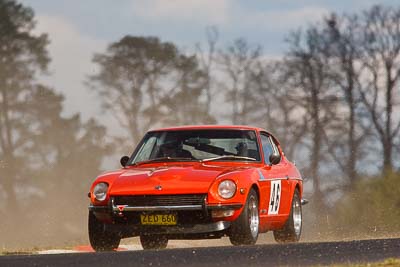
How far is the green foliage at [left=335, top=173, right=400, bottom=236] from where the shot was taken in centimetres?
3812

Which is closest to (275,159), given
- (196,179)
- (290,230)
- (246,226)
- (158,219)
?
(290,230)

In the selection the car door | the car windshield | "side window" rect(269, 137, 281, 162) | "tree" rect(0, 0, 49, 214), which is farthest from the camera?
"tree" rect(0, 0, 49, 214)

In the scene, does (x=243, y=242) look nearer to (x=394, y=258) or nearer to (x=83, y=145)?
(x=394, y=258)

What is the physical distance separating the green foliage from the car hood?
22738mm

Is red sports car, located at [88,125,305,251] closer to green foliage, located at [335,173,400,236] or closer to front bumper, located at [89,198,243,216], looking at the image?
front bumper, located at [89,198,243,216]

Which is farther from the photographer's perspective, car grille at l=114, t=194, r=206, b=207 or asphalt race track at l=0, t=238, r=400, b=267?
car grille at l=114, t=194, r=206, b=207

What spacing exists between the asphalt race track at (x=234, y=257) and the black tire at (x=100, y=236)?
173 cm

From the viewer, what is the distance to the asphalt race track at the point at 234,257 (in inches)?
452

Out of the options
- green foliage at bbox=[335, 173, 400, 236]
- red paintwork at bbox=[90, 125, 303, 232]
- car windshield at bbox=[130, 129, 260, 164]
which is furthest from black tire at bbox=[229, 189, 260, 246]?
green foliage at bbox=[335, 173, 400, 236]

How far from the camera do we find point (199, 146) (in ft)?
52.4

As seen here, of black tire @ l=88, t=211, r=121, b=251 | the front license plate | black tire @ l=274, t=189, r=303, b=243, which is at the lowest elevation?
black tire @ l=274, t=189, r=303, b=243

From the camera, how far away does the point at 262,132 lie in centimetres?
1697

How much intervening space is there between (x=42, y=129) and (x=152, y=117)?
5982mm

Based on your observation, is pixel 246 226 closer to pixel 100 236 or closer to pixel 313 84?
pixel 100 236
